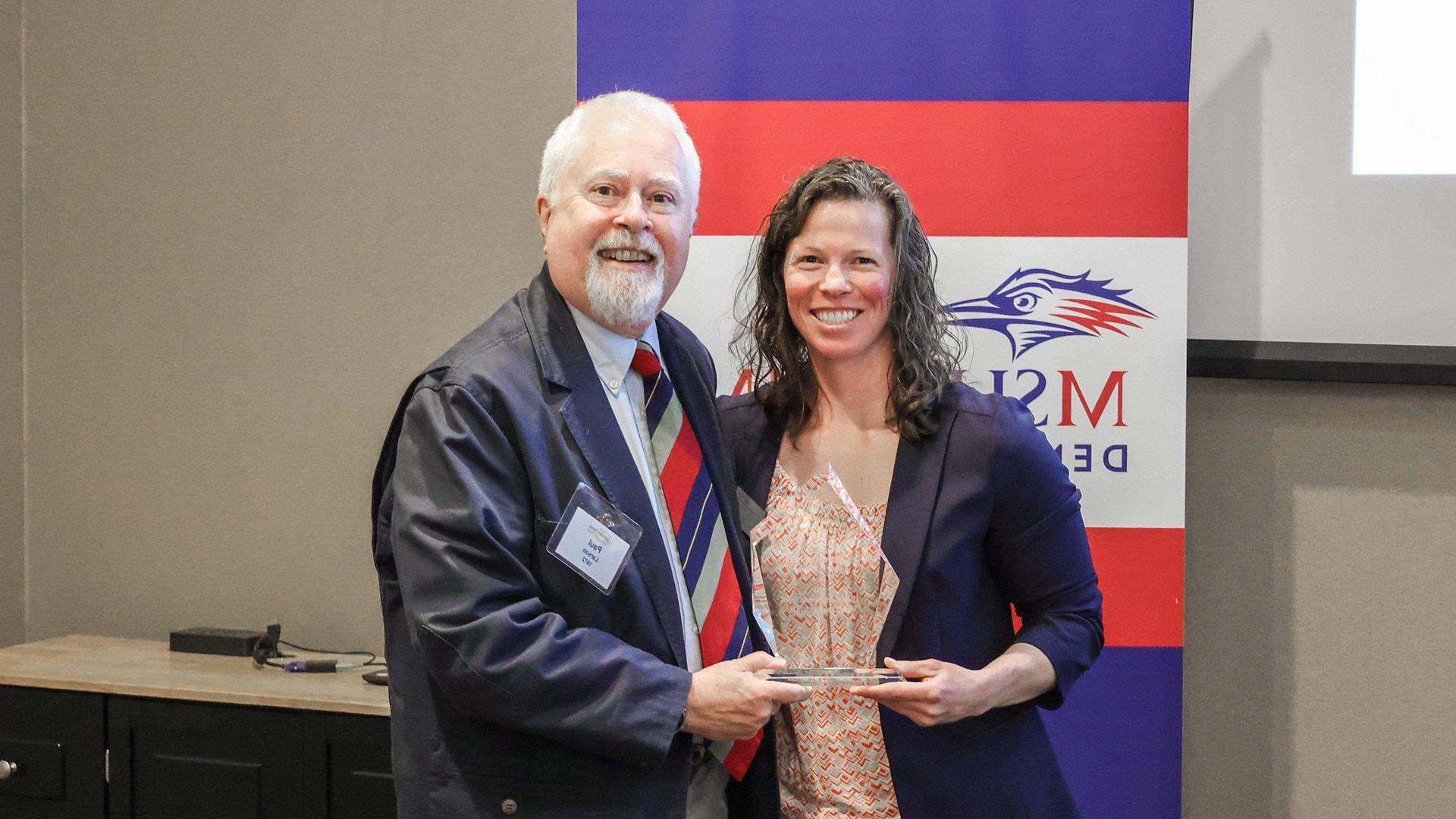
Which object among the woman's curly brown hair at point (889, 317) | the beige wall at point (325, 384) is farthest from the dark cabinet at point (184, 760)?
the woman's curly brown hair at point (889, 317)

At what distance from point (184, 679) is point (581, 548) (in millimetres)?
1956

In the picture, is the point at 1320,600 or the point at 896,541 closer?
the point at 896,541

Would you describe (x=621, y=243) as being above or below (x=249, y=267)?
below

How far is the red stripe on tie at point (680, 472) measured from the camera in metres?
1.65

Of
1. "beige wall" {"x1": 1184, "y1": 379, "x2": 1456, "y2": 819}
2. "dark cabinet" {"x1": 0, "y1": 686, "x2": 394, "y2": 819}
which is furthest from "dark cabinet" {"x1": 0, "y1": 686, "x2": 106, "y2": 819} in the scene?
"beige wall" {"x1": 1184, "y1": 379, "x2": 1456, "y2": 819}

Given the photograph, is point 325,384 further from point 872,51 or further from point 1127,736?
point 1127,736

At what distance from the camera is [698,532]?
1658 mm

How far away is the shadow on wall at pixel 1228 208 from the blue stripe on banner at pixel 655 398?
5.89 ft

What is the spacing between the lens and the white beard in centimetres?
161

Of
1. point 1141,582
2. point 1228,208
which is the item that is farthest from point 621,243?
point 1228,208

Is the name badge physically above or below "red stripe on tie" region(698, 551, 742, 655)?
above

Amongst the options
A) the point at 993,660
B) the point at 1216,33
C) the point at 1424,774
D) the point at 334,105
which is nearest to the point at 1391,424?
the point at 1424,774

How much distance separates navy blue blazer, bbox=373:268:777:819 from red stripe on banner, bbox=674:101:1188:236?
100cm

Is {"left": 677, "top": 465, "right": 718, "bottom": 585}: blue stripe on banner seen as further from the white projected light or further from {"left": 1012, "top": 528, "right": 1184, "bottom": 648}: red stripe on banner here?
the white projected light
